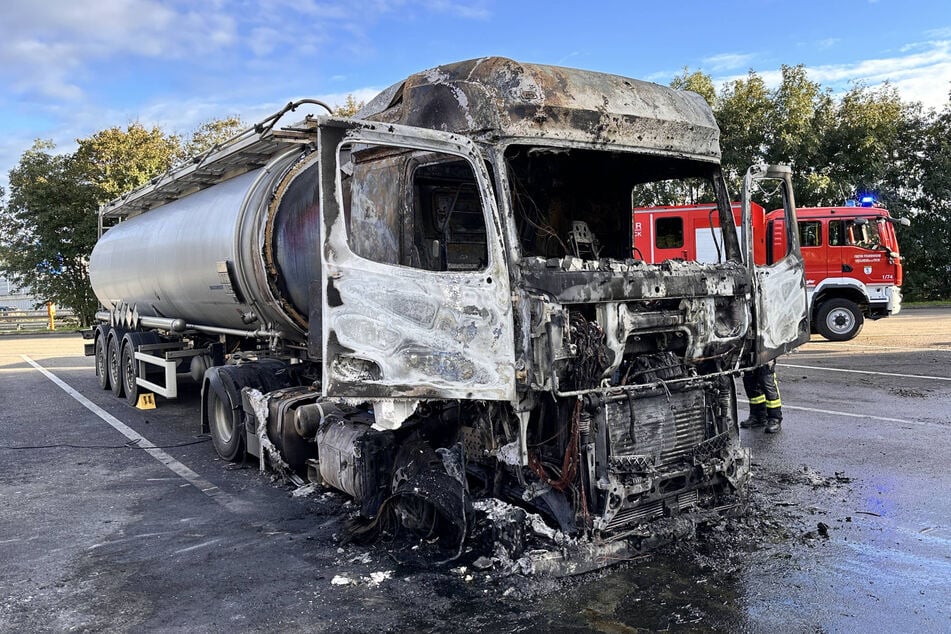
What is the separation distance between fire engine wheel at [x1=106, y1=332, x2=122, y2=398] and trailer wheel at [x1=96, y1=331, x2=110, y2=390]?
0.58 ft

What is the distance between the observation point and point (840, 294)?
17.6 meters

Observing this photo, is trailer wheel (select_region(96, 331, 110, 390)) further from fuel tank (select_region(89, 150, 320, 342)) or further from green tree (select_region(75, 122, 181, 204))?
green tree (select_region(75, 122, 181, 204))

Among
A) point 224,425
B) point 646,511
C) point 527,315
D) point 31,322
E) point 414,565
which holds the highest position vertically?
point 527,315

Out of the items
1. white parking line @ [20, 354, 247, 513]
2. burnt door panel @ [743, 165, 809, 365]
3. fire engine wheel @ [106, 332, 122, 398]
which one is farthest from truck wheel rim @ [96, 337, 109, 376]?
burnt door panel @ [743, 165, 809, 365]

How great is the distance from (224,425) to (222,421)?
0.20 feet

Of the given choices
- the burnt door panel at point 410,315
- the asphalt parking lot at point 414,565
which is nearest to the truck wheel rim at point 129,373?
the asphalt parking lot at point 414,565

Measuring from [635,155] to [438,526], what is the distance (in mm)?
2806

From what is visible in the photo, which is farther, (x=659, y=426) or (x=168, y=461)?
(x=168, y=461)

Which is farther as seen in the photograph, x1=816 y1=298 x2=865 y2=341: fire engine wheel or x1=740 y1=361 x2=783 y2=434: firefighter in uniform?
x1=816 y1=298 x2=865 y2=341: fire engine wheel

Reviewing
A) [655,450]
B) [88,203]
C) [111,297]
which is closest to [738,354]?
[655,450]

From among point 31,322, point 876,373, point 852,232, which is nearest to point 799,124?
point 852,232

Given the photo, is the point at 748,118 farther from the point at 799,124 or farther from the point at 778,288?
the point at 778,288

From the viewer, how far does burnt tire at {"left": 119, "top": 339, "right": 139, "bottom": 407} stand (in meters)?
11.5

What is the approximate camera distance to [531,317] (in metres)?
4.18
